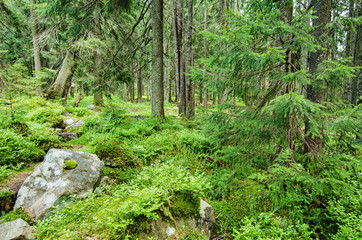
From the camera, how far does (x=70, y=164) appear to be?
3.23 metres

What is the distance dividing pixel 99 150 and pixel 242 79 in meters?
3.88

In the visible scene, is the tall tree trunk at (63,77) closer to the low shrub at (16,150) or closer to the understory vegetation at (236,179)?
the understory vegetation at (236,179)

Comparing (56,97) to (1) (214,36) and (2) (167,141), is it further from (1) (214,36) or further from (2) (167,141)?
(1) (214,36)

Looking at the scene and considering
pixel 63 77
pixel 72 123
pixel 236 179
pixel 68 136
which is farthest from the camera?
pixel 63 77

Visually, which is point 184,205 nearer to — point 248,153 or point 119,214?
point 119,214

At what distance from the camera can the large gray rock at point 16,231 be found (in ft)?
6.71

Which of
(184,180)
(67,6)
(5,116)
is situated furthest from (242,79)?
(67,6)

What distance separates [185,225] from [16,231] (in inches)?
86.9

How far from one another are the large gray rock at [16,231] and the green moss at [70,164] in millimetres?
1087

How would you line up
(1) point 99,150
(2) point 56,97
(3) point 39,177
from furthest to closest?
(2) point 56,97 → (1) point 99,150 → (3) point 39,177

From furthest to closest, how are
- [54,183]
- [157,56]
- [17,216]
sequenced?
[157,56]
[54,183]
[17,216]

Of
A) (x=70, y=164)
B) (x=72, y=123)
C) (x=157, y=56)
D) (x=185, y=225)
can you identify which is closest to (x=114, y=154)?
(x=70, y=164)

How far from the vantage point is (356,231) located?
115 inches

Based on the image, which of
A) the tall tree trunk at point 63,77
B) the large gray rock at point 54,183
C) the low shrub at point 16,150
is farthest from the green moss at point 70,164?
the tall tree trunk at point 63,77
